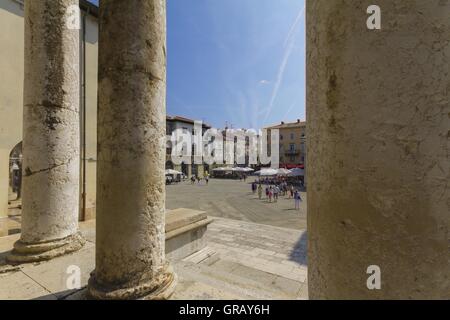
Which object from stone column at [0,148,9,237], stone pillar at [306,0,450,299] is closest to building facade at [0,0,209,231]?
stone column at [0,148,9,237]

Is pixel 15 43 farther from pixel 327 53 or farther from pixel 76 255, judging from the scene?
pixel 327 53

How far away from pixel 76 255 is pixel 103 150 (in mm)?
2290

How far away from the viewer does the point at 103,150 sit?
240cm

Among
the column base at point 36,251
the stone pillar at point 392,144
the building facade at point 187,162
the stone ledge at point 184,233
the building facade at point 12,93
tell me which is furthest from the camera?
the building facade at point 187,162

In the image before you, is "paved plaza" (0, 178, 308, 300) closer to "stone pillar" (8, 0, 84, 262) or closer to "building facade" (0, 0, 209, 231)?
"stone pillar" (8, 0, 84, 262)

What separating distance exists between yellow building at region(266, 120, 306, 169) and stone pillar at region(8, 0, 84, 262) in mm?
47970

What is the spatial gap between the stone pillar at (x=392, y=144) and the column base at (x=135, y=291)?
1.93m

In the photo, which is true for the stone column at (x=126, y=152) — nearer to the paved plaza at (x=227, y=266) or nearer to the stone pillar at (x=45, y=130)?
the paved plaza at (x=227, y=266)

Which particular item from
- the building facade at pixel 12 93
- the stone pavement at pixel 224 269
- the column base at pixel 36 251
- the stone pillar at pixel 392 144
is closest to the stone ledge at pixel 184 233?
the stone pavement at pixel 224 269

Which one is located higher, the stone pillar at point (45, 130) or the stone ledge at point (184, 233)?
the stone pillar at point (45, 130)

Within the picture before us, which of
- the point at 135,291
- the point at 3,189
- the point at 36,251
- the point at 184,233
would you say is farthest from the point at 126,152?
the point at 3,189

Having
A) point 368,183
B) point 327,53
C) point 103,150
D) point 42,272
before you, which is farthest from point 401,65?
point 42,272

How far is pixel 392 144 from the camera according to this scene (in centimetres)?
100

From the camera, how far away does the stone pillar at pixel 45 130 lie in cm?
351
